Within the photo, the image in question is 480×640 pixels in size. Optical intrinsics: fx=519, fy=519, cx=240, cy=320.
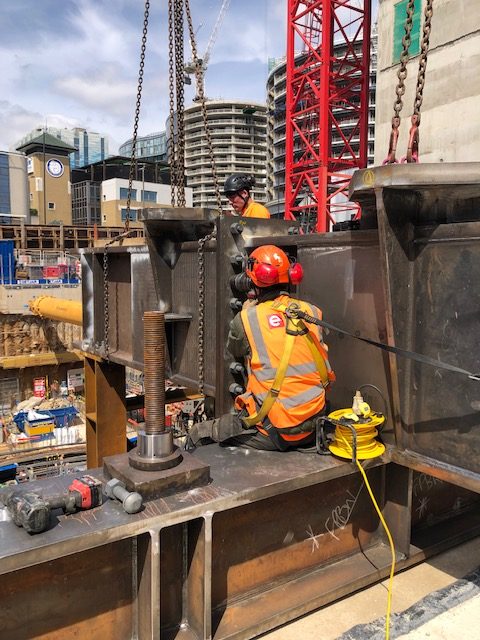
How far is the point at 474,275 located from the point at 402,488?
1552 millimetres

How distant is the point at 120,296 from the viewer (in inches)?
254

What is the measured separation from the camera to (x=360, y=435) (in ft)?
11.0

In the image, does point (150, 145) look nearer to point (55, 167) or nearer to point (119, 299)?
point (55, 167)

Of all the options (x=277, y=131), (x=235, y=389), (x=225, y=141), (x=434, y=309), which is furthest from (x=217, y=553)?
(x=225, y=141)

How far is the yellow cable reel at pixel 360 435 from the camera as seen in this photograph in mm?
3334

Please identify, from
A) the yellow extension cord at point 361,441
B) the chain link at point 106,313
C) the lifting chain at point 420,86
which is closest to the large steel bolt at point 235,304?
the yellow extension cord at point 361,441

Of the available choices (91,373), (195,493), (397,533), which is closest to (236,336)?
(195,493)

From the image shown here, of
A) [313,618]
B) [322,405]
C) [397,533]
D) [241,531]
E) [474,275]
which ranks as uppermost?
[474,275]

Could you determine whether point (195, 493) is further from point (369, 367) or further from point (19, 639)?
point (369, 367)

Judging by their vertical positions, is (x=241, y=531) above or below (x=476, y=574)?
above

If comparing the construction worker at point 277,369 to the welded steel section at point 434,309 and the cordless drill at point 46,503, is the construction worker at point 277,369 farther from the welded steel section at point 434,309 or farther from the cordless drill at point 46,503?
the cordless drill at point 46,503

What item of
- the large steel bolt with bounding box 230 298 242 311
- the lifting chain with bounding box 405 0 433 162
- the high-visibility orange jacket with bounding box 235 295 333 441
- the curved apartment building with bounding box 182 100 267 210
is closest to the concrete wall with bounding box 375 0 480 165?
the lifting chain with bounding box 405 0 433 162

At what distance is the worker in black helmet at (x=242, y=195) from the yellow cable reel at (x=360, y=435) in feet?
7.98

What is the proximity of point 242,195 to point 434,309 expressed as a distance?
2736 millimetres
